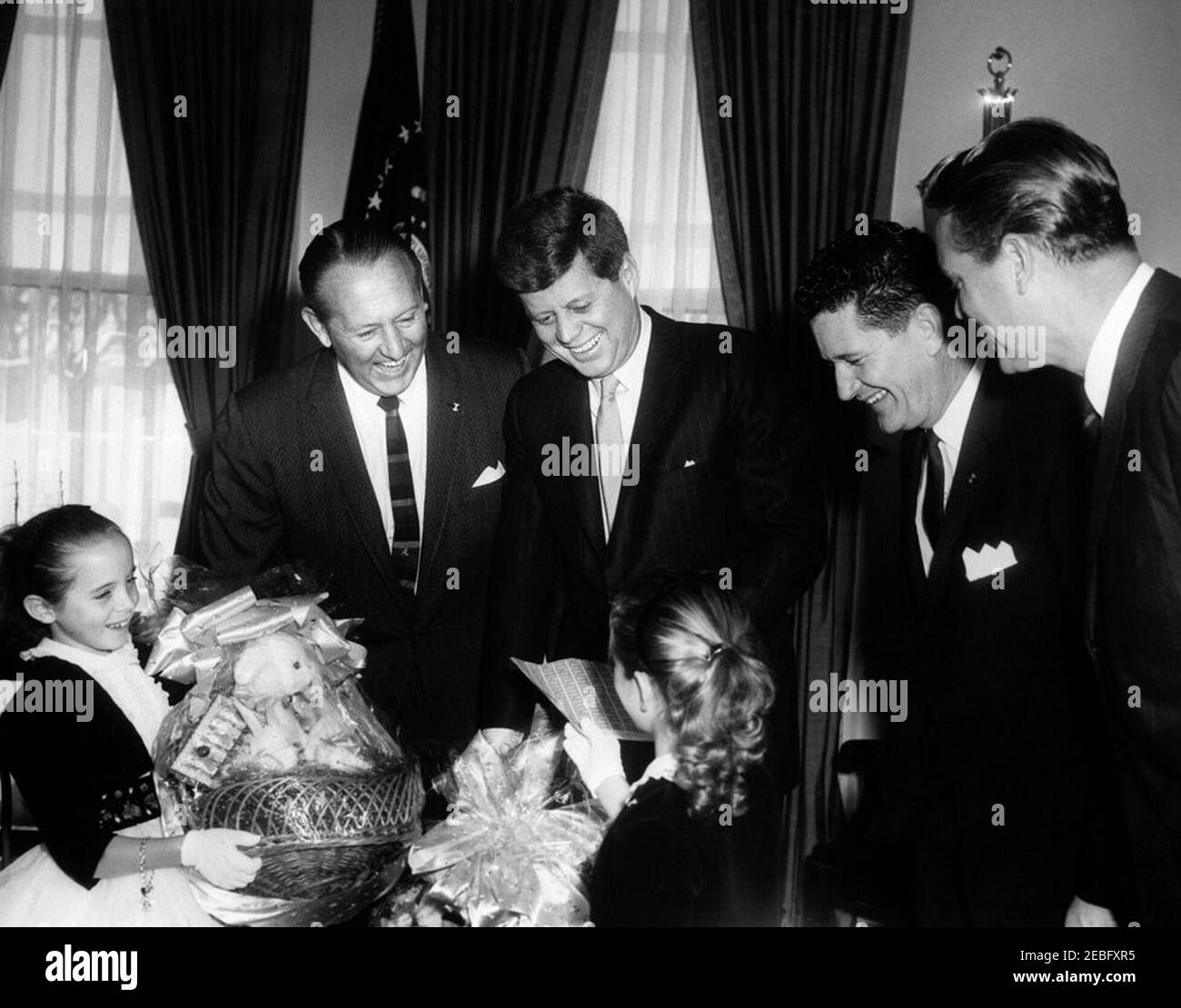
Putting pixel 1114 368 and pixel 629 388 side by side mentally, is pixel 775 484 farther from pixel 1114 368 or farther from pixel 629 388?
pixel 1114 368

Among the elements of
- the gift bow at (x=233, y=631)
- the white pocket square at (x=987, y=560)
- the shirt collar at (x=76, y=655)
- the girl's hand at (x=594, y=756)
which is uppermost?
the white pocket square at (x=987, y=560)

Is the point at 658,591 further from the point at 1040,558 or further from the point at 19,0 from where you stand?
the point at 19,0

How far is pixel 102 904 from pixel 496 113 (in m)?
3.69

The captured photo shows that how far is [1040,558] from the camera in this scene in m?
2.20

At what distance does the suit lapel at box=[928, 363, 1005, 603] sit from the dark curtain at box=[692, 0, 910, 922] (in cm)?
244

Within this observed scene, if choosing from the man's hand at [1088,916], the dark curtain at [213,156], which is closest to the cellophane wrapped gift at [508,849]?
the man's hand at [1088,916]

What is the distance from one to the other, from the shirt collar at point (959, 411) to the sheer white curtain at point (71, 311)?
3.65 metres

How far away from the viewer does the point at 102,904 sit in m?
2.27

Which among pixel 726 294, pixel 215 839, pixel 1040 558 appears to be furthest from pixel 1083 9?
pixel 215 839

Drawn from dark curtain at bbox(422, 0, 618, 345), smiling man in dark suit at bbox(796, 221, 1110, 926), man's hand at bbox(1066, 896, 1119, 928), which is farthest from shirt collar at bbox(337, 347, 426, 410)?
dark curtain at bbox(422, 0, 618, 345)

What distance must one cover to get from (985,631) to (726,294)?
293 centimetres

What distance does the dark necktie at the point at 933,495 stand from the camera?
2.38 meters

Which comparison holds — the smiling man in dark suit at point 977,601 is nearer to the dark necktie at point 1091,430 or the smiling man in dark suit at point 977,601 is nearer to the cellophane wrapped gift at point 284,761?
the dark necktie at point 1091,430
